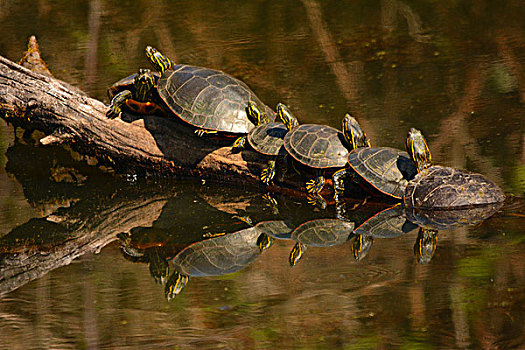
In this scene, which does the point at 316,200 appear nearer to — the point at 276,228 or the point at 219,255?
the point at 276,228

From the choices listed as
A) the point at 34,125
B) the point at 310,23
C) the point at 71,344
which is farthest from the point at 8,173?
the point at 310,23

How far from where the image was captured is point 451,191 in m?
→ 4.46

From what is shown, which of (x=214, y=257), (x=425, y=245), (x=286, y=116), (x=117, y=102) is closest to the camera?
(x=425, y=245)

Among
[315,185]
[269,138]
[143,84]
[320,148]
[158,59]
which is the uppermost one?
[158,59]

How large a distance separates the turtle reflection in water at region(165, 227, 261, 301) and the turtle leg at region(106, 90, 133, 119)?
171cm

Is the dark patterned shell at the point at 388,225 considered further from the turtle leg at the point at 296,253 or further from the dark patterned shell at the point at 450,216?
the turtle leg at the point at 296,253

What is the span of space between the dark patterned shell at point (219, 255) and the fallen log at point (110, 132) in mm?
1003

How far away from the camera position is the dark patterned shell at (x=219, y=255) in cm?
393

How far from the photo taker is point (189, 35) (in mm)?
9977

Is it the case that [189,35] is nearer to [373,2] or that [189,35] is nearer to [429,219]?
[373,2]

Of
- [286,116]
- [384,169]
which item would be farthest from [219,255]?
[286,116]

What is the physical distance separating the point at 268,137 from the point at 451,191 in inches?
56.6

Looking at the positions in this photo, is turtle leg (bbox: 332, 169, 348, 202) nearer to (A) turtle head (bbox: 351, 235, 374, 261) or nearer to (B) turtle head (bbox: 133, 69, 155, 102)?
(A) turtle head (bbox: 351, 235, 374, 261)

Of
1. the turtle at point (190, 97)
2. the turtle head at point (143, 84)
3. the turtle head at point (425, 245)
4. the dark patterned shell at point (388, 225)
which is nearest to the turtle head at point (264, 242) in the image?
the dark patterned shell at point (388, 225)
